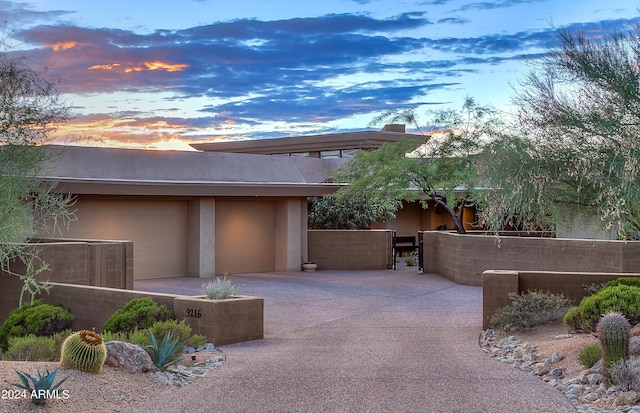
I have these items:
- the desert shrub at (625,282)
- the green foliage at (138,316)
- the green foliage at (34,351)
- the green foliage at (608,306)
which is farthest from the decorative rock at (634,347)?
the green foliage at (34,351)

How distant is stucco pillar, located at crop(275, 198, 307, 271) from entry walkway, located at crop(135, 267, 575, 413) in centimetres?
855

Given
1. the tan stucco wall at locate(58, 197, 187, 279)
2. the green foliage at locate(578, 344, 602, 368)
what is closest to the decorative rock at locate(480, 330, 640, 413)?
the green foliage at locate(578, 344, 602, 368)

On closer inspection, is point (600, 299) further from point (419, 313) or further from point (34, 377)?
point (34, 377)

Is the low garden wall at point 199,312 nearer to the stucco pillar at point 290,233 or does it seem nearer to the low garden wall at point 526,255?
the low garden wall at point 526,255

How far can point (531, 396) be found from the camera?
395 inches

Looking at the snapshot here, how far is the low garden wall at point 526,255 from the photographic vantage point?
2067cm

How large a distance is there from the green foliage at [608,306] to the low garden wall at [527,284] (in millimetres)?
2516

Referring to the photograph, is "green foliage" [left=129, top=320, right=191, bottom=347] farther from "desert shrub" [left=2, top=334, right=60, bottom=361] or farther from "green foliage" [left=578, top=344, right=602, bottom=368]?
"green foliage" [left=578, top=344, right=602, bottom=368]

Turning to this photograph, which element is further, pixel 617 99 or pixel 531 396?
pixel 617 99

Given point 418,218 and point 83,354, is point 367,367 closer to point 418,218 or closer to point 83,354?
point 83,354

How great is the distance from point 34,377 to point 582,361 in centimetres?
737

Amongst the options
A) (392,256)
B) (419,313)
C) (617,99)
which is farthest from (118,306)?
(392,256)

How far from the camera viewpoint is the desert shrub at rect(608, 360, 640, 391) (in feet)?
32.3

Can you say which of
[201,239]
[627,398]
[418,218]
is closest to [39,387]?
[627,398]
